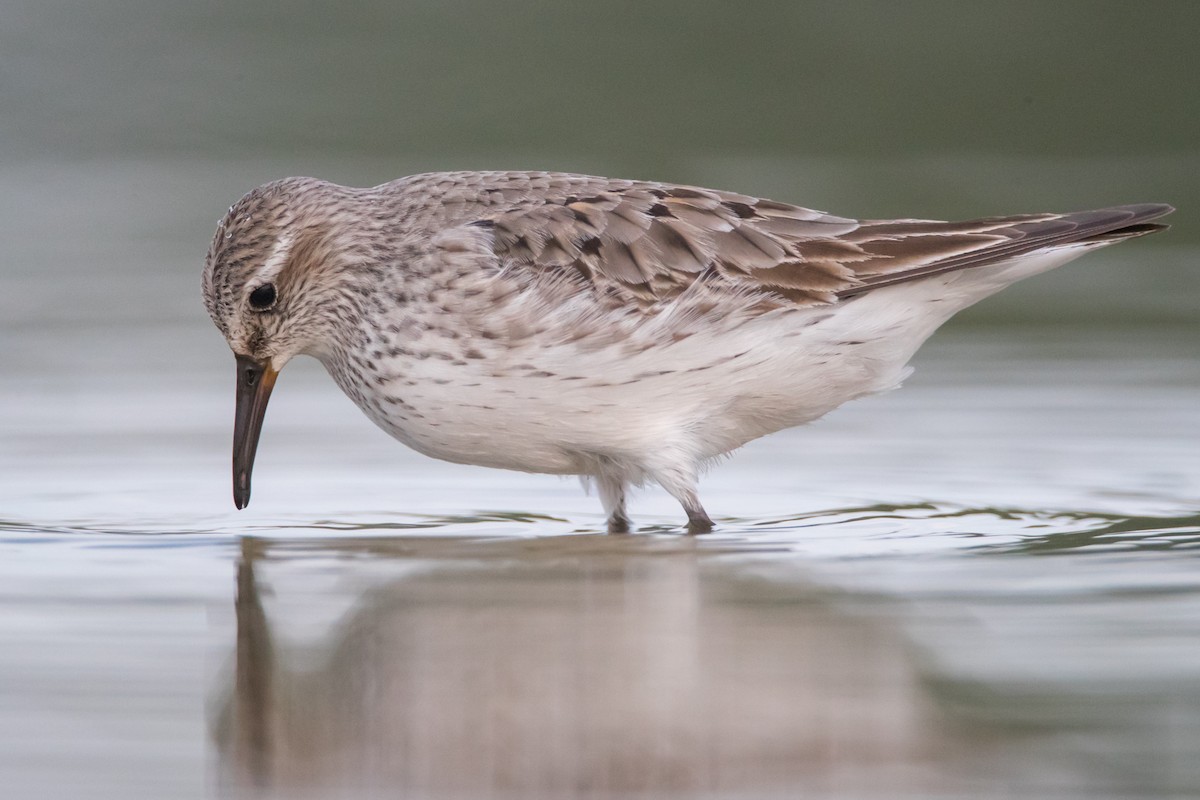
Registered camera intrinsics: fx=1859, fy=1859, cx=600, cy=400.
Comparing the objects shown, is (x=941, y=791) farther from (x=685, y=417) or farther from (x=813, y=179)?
(x=813, y=179)

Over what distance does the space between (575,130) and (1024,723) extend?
13.4 metres

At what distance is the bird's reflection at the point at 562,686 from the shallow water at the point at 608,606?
1cm

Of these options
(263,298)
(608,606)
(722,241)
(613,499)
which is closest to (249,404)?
(263,298)

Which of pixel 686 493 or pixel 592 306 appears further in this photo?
pixel 686 493

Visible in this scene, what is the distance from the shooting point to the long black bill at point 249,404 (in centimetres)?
772

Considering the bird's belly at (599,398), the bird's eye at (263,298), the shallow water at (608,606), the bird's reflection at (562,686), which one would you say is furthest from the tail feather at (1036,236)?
the bird's eye at (263,298)

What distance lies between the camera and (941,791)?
409 centimetres

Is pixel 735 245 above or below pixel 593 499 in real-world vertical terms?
above

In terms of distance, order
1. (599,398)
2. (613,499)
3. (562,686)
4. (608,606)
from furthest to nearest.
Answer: (613,499)
(599,398)
(608,606)
(562,686)

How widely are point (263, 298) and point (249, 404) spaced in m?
0.49

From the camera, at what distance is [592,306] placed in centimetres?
723

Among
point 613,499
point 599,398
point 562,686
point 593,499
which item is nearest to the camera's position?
point 562,686

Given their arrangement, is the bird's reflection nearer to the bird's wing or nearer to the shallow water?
the shallow water

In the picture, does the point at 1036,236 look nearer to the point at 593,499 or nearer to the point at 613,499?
the point at 613,499
